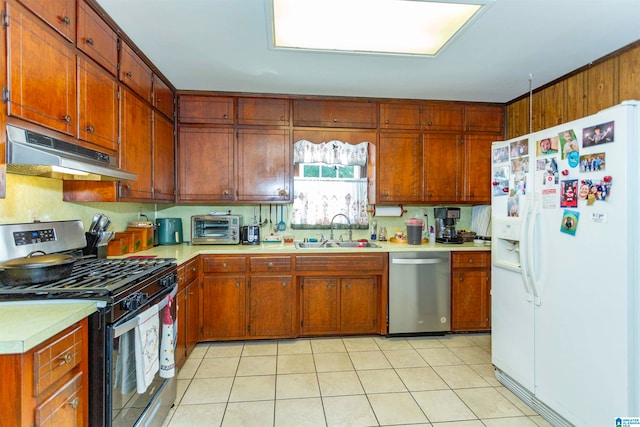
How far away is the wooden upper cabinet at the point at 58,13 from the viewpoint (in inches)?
55.6

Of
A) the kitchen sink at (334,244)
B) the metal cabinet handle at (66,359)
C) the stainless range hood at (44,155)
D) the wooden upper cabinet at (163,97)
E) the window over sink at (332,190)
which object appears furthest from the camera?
the window over sink at (332,190)

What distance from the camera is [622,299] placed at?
1.45 m

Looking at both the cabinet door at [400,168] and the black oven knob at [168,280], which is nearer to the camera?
the black oven knob at [168,280]

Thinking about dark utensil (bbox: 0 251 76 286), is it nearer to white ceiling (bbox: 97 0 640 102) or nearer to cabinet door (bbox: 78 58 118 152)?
cabinet door (bbox: 78 58 118 152)

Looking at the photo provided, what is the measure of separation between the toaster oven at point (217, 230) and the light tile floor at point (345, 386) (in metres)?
1.02

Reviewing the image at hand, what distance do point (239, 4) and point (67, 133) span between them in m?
1.21


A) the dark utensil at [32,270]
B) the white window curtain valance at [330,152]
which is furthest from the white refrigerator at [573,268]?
the dark utensil at [32,270]

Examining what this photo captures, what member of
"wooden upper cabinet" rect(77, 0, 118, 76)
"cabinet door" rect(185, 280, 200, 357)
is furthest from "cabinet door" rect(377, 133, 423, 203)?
"wooden upper cabinet" rect(77, 0, 118, 76)

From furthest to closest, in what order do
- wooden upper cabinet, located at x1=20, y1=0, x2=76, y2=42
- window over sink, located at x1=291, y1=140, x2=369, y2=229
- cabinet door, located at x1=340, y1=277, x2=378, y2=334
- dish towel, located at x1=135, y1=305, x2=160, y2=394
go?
1. window over sink, located at x1=291, y1=140, x2=369, y2=229
2. cabinet door, located at x1=340, y1=277, x2=378, y2=334
3. dish towel, located at x1=135, y1=305, x2=160, y2=394
4. wooden upper cabinet, located at x1=20, y1=0, x2=76, y2=42

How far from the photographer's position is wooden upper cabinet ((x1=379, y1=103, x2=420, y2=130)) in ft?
11.1

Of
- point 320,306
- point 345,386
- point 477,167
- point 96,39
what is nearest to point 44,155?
point 96,39

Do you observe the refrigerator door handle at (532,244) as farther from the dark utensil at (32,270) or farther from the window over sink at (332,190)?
the dark utensil at (32,270)

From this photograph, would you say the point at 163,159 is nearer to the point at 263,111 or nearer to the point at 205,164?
the point at 205,164

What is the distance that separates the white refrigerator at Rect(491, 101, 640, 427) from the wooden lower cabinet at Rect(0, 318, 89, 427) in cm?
237
